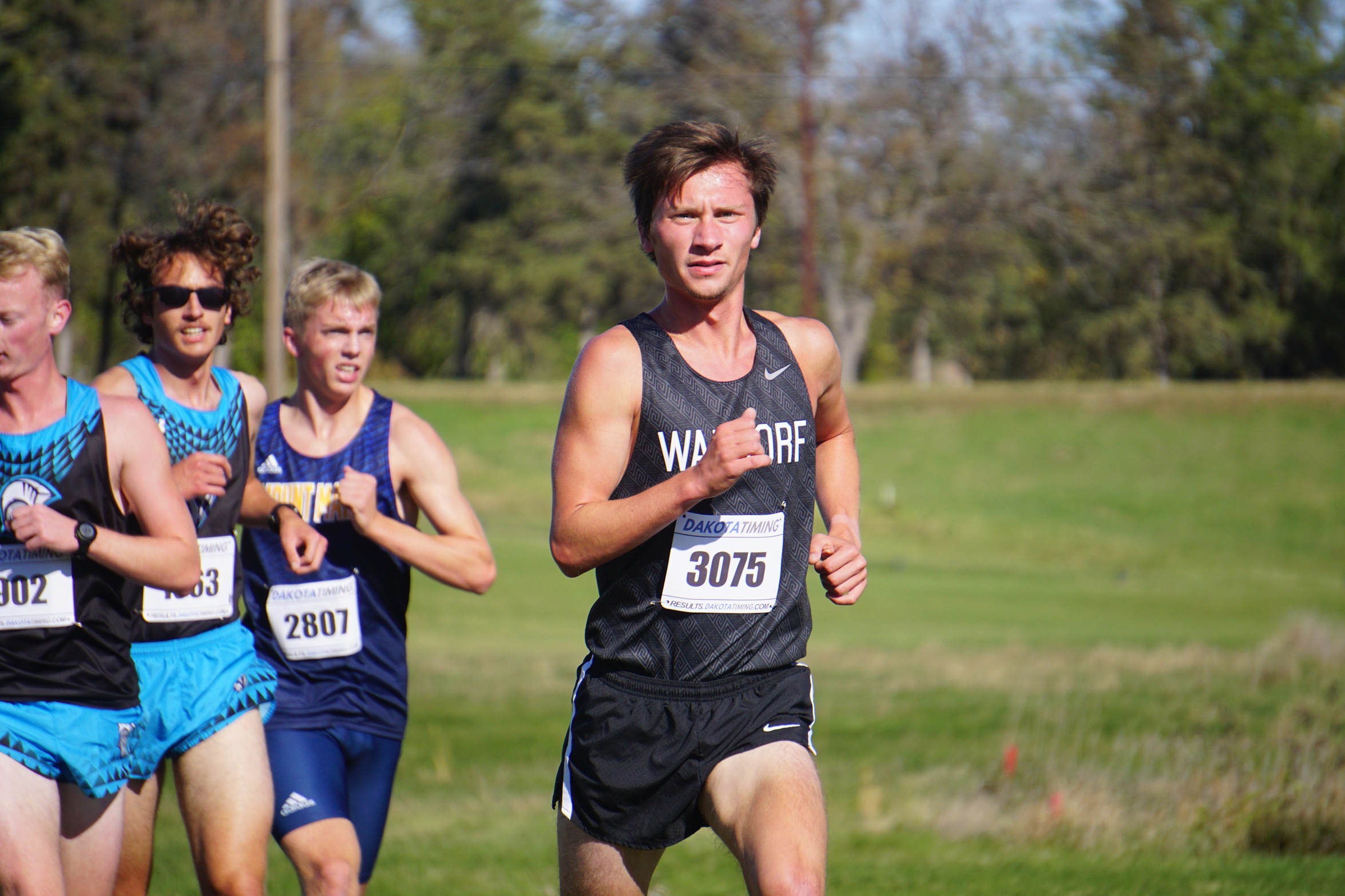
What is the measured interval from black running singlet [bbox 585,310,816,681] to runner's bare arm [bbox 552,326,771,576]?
1.8 inches

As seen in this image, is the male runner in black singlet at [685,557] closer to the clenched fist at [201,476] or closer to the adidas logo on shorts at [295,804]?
the adidas logo on shorts at [295,804]

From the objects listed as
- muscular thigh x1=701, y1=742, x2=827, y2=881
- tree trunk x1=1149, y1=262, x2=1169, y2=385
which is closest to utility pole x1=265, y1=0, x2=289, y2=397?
muscular thigh x1=701, y1=742, x2=827, y2=881

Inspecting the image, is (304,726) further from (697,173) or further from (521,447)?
(521,447)

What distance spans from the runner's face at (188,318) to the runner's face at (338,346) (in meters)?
0.26

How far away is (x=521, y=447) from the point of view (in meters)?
32.6

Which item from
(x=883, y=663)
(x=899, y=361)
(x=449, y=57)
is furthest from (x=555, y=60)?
(x=883, y=663)

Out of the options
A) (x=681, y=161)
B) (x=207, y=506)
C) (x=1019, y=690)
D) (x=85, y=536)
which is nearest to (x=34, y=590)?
(x=85, y=536)

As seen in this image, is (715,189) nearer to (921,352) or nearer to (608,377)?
(608,377)

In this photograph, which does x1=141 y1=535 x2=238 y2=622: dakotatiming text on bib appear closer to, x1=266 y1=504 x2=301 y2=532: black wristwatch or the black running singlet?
x1=266 y1=504 x2=301 y2=532: black wristwatch

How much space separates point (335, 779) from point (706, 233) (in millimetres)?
1909

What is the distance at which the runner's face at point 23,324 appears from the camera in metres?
3.25

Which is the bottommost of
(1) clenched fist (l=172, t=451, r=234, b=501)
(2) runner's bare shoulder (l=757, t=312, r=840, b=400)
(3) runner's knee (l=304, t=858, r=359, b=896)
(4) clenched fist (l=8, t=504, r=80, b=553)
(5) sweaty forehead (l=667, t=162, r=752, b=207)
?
(3) runner's knee (l=304, t=858, r=359, b=896)

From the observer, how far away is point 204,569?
3.99 m

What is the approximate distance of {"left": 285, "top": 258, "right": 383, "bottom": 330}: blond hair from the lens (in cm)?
432
